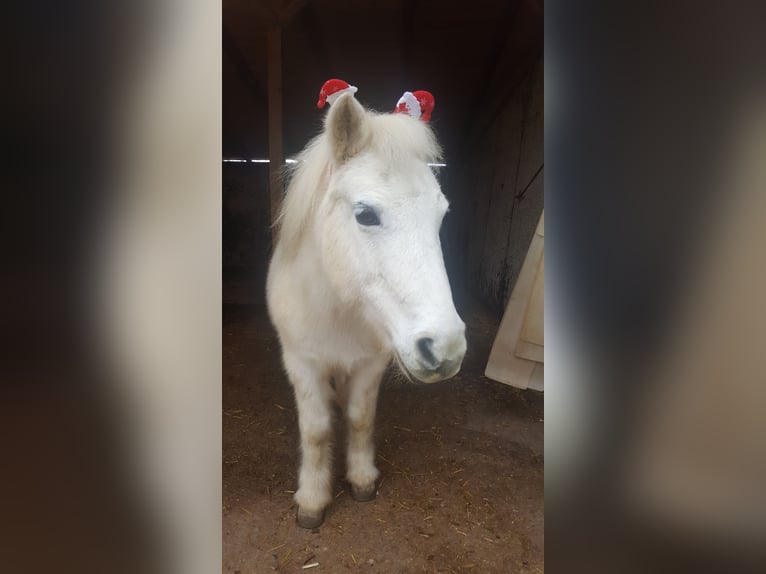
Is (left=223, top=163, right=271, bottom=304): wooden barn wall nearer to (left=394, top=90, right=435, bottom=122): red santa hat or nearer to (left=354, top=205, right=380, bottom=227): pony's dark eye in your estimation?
(left=394, top=90, right=435, bottom=122): red santa hat

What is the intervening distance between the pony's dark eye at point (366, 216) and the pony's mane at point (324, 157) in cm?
18

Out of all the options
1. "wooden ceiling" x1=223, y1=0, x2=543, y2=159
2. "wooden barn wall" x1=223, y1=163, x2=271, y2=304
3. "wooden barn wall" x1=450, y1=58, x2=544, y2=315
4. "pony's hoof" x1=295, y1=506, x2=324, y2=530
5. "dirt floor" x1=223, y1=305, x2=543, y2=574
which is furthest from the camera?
"wooden barn wall" x1=450, y1=58, x2=544, y2=315

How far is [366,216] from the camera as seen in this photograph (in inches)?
42.4

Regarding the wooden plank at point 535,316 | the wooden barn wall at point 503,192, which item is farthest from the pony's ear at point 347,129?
the wooden barn wall at point 503,192

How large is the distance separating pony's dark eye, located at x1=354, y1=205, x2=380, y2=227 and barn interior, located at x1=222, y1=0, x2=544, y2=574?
870mm

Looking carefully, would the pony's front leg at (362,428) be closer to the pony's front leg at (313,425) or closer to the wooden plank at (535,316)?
the pony's front leg at (313,425)

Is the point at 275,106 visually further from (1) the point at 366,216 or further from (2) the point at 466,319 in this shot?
(2) the point at 466,319

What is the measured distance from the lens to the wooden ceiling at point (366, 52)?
6.64 ft

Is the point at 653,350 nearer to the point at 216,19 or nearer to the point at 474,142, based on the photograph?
the point at 216,19

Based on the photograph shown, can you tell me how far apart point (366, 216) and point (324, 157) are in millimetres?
369

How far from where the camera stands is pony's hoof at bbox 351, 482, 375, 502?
1669 mm

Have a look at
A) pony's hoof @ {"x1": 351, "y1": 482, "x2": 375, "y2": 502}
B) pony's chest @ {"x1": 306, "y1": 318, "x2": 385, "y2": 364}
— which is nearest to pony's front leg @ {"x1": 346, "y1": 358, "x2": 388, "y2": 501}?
pony's hoof @ {"x1": 351, "y1": 482, "x2": 375, "y2": 502}

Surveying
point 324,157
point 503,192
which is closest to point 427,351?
point 324,157

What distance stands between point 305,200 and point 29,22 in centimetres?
90
